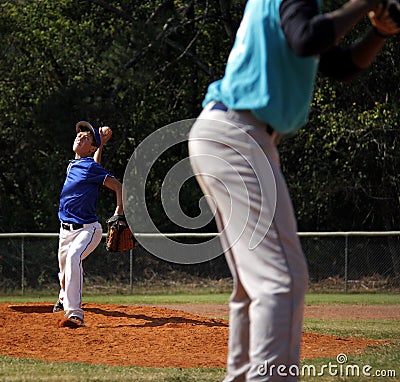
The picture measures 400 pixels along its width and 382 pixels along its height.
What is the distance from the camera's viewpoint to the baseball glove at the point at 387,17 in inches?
140

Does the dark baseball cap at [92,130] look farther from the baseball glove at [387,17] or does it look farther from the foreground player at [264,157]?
the baseball glove at [387,17]

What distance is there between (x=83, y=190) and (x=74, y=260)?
2.51ft

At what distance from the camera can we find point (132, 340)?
25.0 ft

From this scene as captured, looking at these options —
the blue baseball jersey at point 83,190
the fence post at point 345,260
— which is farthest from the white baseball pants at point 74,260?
the fence post at point 345,260

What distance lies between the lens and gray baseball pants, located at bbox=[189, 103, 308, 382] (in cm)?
344

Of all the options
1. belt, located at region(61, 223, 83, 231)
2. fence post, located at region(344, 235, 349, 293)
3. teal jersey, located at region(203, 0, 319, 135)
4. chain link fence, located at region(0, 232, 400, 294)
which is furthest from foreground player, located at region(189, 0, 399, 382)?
chain link fence, located at region(0, 232, 400, 294)

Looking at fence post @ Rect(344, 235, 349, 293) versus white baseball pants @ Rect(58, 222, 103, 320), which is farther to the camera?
fence post @ Rect(344, 235, 349, 293)

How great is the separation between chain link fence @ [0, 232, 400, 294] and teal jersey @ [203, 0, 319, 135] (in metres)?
14.4

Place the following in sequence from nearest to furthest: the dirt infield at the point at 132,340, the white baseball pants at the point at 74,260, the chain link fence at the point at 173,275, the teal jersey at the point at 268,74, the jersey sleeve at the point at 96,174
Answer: the teal jersey at the point at 268,74, the dirt infield at the point at 132,340, the white baseball pants at the point at 74,260, the jersey sleeve at the point at 96,174, the chain link fence at the point at 173,275

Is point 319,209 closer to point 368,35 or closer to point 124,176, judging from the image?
point 124,176

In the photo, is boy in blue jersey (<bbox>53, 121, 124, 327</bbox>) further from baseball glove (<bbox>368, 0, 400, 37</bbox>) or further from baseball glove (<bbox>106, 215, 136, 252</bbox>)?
baseball glove (<bbox>368, 0, 400, 37</bbox>)

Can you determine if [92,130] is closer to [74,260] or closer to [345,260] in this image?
[74,260]

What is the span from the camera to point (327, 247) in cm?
1841

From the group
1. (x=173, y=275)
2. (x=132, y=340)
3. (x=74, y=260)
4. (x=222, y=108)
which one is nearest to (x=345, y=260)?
(x=173, y=275)
